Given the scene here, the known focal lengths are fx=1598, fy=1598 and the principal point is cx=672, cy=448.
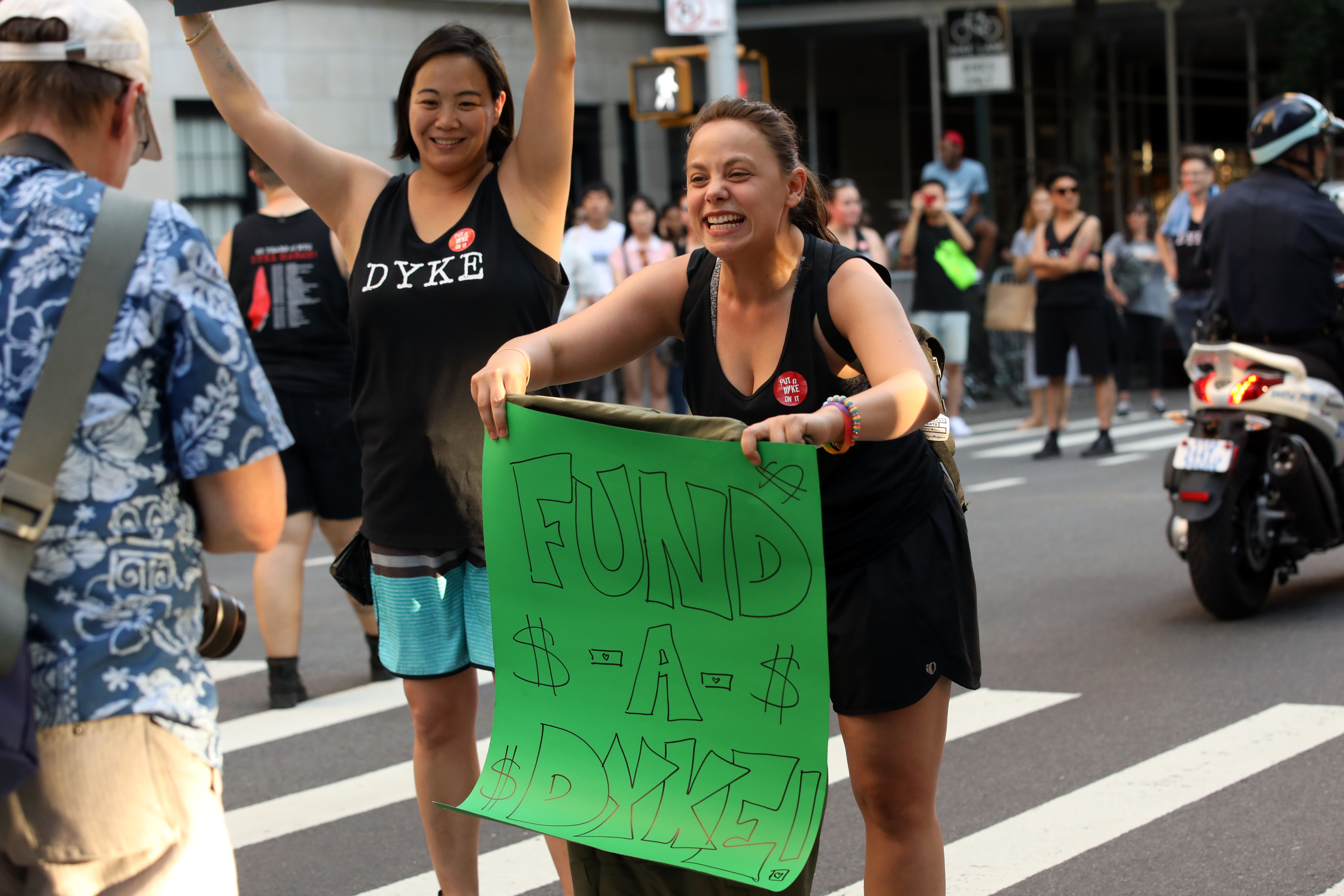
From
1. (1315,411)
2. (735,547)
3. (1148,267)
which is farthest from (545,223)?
(1148,267)

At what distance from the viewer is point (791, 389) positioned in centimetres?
296

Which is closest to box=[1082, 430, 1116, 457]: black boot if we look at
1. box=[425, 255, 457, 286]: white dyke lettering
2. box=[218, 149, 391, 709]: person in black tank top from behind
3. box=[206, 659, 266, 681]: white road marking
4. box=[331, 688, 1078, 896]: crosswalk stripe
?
box=[331, 688, 1078, 896]: crosswalk stripe

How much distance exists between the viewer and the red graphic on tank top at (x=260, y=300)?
249 inches

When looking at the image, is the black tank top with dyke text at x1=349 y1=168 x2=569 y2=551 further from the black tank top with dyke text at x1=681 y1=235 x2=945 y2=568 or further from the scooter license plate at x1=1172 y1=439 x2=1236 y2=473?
the scooter license plate at x1=1172 y1=439 x2=1236 y2=473

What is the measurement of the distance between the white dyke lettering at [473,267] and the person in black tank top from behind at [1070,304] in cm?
983

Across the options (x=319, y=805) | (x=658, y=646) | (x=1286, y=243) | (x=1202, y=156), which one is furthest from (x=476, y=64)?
(x=1202, y=156)

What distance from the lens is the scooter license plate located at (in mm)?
6555

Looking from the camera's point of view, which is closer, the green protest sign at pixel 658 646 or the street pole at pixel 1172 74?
the green protest sign at pixel 658 646

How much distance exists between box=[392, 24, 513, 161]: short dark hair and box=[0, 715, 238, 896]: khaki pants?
1.90m

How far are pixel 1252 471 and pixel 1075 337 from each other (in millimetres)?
6308

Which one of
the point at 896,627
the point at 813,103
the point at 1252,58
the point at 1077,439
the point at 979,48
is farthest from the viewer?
the point at 813,103

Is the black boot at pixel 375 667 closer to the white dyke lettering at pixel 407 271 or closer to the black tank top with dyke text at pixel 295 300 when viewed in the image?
the black tank top with dyke text at pixel 295 300

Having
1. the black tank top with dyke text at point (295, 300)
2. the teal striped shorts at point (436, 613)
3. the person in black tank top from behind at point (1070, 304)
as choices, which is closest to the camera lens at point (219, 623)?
the teal striped shorts at point (436, 613)

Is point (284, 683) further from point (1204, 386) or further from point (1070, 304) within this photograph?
point (1070, 304)
